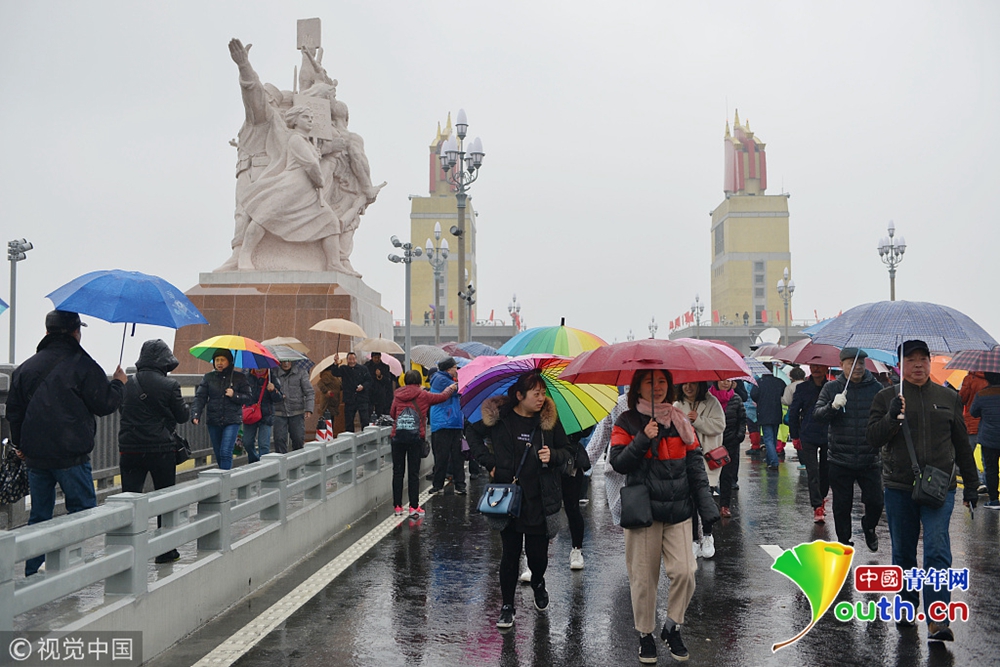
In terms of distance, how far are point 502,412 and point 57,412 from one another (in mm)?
3061

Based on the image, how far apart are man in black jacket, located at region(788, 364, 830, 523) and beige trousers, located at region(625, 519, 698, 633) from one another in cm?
510

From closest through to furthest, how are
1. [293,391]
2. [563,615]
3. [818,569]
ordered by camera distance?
[563,615] → [818,569] → [293,391]

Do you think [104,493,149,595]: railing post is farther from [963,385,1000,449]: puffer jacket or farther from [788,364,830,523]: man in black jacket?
[963,385,1000,449]: puffer jacket

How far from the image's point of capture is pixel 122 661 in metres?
5.46

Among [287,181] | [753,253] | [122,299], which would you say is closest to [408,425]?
[122,299]

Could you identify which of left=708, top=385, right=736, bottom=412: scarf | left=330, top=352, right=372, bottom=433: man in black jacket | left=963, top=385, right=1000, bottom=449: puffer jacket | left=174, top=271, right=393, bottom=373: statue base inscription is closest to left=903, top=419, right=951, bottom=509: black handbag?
left=708, top=385, right=736, bottom=412: scarf

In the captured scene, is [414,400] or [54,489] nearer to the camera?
[54,489]

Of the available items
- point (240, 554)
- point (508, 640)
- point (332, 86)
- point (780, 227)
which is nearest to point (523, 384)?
point (508, 640)

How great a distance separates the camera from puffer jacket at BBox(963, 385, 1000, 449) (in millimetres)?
12016

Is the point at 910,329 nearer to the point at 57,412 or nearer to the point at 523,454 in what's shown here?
the point at 523,454

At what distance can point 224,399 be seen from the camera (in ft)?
38.8

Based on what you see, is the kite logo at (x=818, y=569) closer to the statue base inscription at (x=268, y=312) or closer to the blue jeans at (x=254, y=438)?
the blue jeans at (x=254, y=438)

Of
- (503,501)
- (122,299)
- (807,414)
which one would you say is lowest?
(503,501)

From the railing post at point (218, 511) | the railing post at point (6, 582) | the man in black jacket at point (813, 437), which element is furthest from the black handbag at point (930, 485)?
the railing post at point (6, 582)
